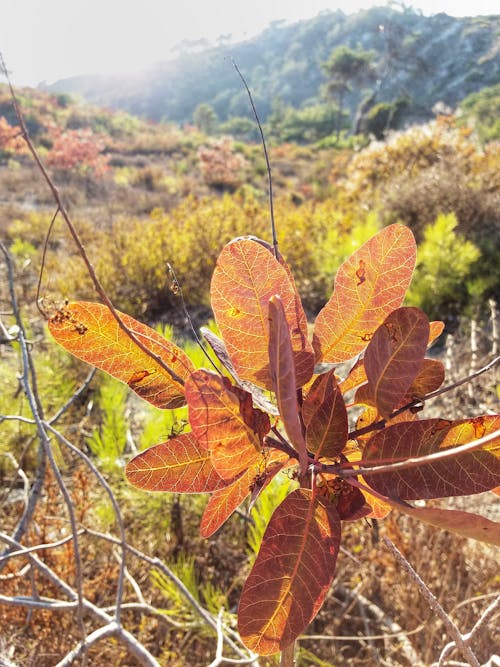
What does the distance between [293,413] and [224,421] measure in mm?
35

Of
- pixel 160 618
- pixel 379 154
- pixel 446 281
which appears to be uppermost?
pixel 379 154

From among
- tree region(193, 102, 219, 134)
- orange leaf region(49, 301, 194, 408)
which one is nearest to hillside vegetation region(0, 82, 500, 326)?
orange leaf region(49, 301, 194, 408)

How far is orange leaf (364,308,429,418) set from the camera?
24 centimetres

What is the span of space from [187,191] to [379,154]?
5.63 m

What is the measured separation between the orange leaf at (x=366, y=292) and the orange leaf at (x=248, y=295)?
0.03 metres

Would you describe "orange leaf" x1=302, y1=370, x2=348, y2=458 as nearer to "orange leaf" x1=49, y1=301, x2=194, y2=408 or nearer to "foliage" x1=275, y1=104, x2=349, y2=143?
"orange leaf" x1=49, y1=301, x2=194, y2=408

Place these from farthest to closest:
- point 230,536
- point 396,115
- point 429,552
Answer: point 396,115 < point 230,536 < point 429,552

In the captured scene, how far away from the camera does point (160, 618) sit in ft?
2.56

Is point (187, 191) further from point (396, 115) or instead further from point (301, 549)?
point (396, 115)

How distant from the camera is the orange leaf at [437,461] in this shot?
0.22 metres

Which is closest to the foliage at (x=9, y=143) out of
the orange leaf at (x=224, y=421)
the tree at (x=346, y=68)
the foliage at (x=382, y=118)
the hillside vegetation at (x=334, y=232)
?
the hillside vegetation at (x=334, y=232)

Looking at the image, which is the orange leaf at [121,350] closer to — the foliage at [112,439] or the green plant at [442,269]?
the foliage at [112,439]

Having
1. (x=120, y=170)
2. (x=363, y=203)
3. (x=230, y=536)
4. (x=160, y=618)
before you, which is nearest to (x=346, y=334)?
(x=160, y=618)

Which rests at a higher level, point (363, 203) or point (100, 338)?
point (100, 338)
